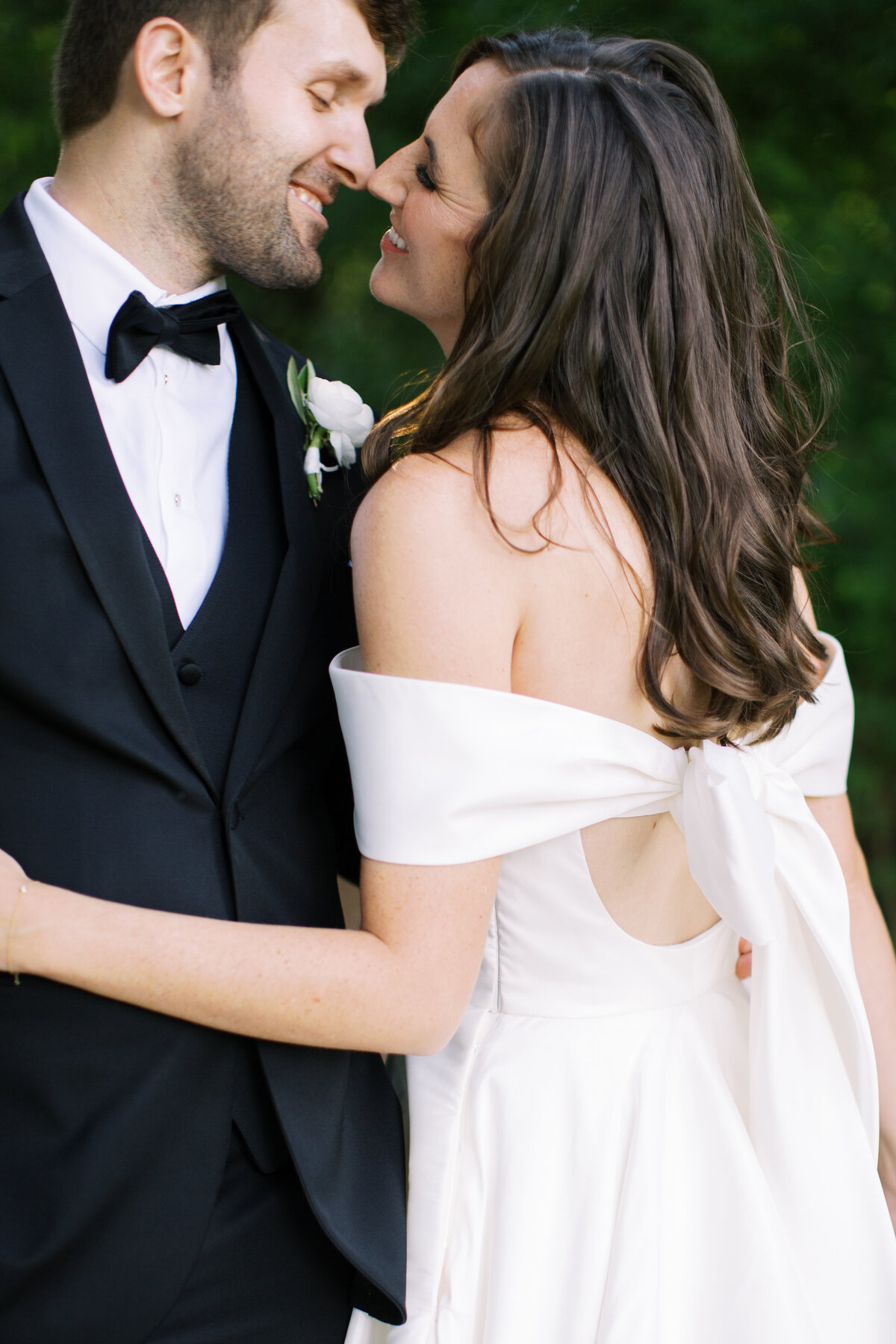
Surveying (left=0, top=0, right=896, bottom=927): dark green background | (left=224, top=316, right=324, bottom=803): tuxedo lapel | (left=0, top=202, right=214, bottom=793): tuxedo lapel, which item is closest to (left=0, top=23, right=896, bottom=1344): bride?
(left=224, top=316, right=324, bottom=803): tuxedo lapel

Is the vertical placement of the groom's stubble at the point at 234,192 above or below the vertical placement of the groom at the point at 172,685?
above

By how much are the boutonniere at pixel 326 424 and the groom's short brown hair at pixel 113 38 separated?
20.7 inches

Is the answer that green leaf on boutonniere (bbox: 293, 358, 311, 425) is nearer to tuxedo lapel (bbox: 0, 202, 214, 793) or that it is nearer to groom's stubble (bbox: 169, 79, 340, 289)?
groom's stubble (bbox: 169, 79, 340, 289)

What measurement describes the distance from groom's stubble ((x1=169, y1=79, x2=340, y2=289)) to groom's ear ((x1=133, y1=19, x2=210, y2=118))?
0.05 m

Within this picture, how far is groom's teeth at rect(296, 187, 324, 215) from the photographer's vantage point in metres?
1.99

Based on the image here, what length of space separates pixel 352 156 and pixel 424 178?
36cm

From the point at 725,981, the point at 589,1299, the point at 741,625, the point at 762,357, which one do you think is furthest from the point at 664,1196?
the point at 762,357

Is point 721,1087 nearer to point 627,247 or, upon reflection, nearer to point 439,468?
point 439,468

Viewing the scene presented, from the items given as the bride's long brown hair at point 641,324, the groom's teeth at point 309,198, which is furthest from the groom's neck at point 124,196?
the bride's long brown hair at point 641,324

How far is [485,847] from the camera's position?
1420 mm

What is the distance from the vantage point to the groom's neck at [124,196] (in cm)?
182

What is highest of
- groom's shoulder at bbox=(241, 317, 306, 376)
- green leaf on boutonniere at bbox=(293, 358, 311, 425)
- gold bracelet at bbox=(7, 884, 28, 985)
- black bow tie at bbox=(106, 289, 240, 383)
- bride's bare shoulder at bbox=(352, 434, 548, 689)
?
black bow tie at bbox=(106, 289, 240, 383)

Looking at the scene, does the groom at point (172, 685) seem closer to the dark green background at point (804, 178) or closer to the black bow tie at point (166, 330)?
the black bow tie at point (166, 330)

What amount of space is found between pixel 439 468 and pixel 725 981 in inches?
38.9
